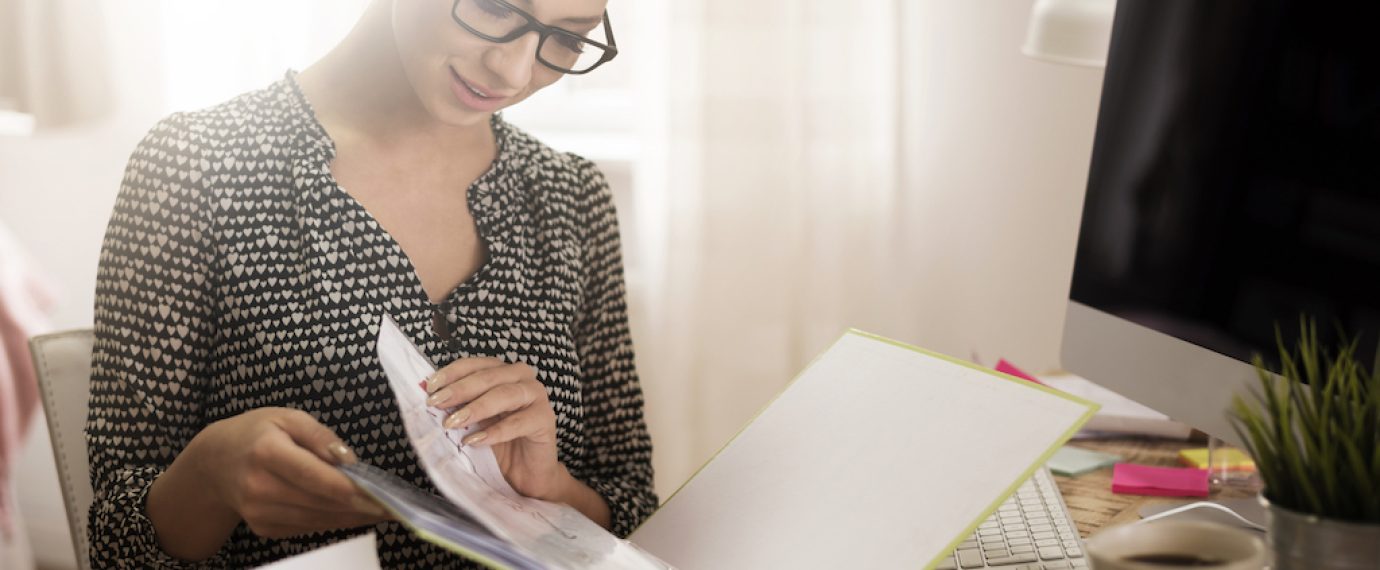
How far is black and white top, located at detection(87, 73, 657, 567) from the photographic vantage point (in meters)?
0.91

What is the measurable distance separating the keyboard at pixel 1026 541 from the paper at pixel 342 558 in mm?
391

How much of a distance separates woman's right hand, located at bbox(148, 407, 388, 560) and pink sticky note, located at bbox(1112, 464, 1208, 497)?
0.65 meters

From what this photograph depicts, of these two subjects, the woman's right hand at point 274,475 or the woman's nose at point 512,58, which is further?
the woman's nose at point 512,58

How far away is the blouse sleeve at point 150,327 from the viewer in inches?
35.5

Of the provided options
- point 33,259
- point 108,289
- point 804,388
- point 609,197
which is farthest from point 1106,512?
point 33,259

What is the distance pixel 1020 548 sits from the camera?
32.7 inches

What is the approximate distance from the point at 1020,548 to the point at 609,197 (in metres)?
0.56

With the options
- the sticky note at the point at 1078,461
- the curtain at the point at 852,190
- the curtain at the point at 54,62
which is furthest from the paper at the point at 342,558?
the curtain at the point at 54,62

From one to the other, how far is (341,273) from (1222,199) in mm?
700

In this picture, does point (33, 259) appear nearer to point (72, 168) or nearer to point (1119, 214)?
point (72, 168)

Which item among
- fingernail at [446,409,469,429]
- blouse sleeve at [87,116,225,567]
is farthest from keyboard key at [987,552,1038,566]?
blouse sleeve at [87,116,225,567]

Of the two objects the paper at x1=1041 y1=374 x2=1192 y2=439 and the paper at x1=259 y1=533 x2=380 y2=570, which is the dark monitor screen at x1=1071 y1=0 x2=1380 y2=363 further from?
the paper at x1=259 y1=533 x2=380 y2=570

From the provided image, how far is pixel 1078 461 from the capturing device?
42.1 inches

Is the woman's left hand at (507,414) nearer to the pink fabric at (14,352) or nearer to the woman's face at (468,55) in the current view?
the woman's face at (468,55)
